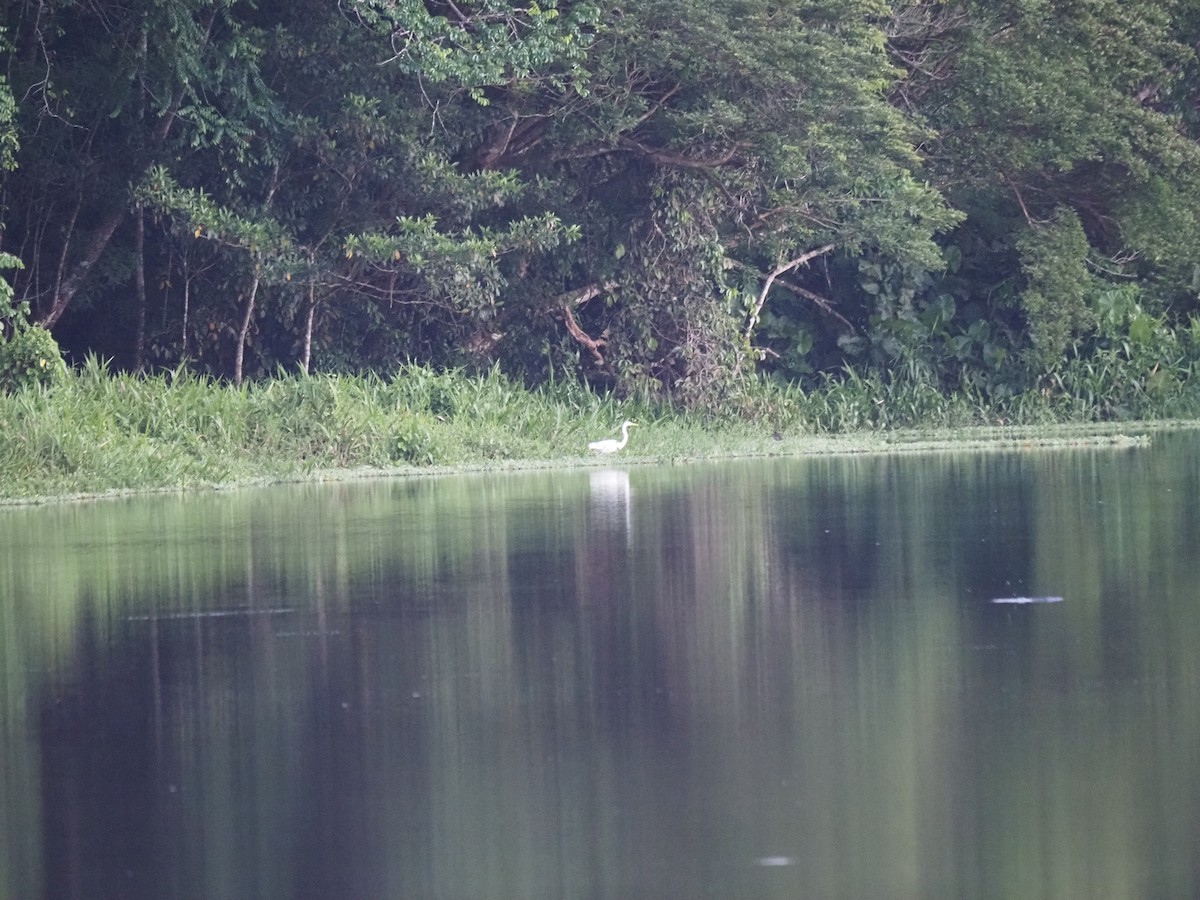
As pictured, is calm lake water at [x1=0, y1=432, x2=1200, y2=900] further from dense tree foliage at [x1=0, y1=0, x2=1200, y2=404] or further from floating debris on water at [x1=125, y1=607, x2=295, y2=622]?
dense tree foliage at [x1=0, y1=0, x2=1200, y2=404]

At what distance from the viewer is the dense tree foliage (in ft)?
70.4

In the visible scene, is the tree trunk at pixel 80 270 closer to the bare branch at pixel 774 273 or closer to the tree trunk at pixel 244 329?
the tree trunk at pixel 244 329

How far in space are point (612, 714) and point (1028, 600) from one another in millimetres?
2811

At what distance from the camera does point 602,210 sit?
24750mm

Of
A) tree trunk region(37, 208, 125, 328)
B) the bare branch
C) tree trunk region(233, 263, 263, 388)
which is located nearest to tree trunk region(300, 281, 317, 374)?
tree trunk region(233, 263, 263, 388)

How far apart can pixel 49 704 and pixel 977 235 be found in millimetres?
23575

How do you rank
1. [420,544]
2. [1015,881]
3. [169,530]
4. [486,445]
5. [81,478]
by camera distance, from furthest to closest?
[486,445], [81,478], [169,530], [420,544], [1015,881]

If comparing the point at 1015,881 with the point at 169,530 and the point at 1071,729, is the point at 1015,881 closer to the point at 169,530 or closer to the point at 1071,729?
the point at 1071,729

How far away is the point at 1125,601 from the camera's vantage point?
26.4 feet

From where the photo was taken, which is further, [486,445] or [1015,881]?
[486,445]

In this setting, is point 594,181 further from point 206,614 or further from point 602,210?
point 206,614

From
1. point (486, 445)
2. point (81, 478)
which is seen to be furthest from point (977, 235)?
point (81, 478)

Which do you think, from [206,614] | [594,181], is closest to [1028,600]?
[206,614]

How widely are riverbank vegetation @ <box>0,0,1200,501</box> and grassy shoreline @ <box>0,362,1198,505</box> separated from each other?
93 millimetres
